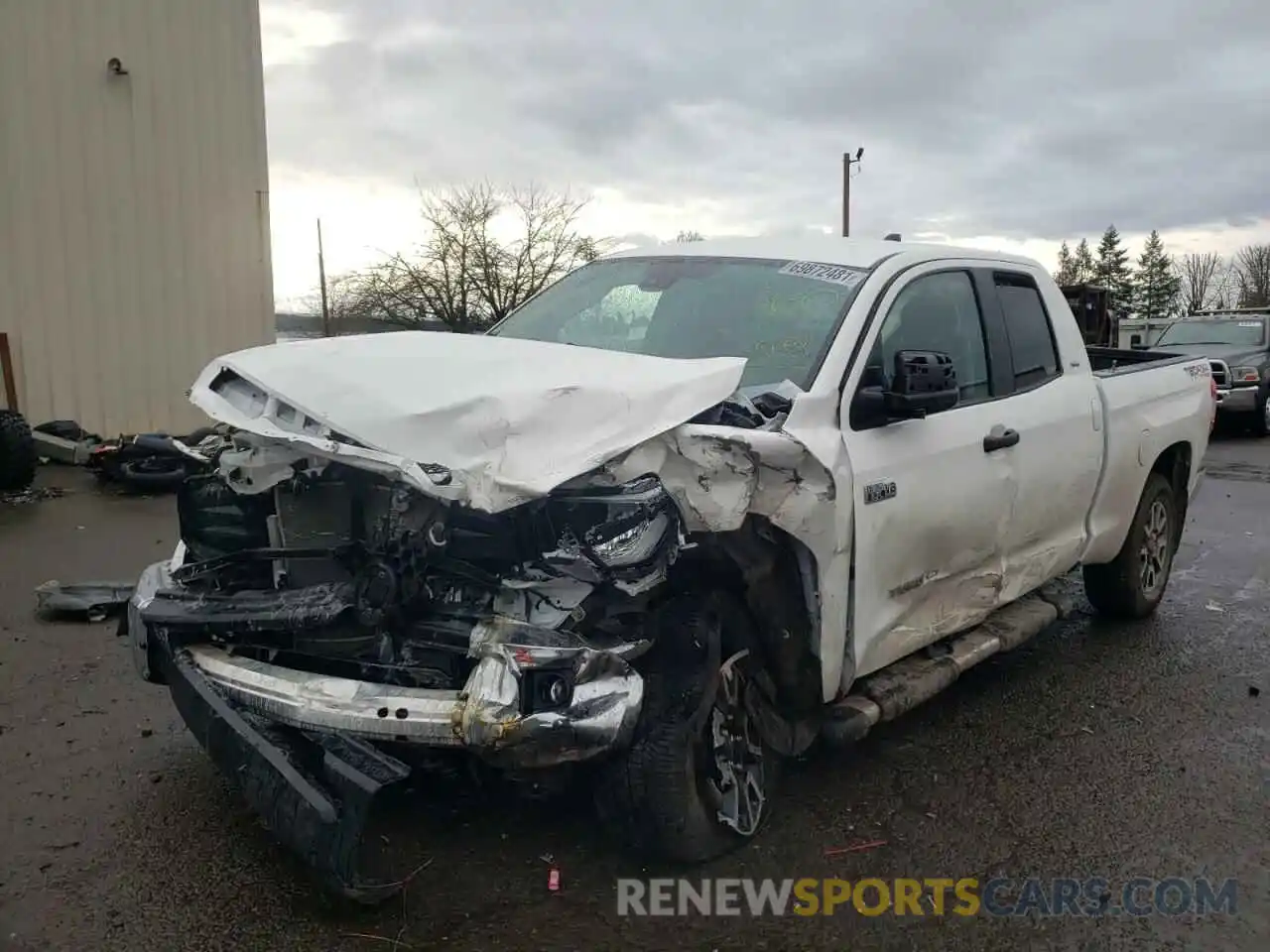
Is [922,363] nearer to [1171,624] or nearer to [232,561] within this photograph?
[232,561]

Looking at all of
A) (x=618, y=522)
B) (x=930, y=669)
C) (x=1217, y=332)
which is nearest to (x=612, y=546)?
(x=618, y=522)

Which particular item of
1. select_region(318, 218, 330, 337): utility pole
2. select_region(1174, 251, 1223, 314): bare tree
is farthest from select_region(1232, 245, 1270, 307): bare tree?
select_region(318, 218, 330, 337): utility pole

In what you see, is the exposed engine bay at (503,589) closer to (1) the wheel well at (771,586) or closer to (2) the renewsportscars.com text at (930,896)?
(1) the wheel well at (771,586)

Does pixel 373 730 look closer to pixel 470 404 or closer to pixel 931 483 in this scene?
pixel 470 404

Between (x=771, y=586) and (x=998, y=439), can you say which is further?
(x=998, y=439)

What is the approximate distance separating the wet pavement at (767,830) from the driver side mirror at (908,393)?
1.39 metres

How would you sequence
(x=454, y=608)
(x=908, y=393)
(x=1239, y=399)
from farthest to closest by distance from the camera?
(x=1239, y=399) < (x=908, y=393) < (x=454, y=608)

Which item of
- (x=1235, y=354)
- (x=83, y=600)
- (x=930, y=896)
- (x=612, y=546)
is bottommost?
(x=930, y=896)

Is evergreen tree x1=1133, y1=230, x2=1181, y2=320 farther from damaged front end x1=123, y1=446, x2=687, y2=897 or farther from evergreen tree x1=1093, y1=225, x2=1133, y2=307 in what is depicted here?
damaged front end x1=123, y1=446, x2=687, y2=897

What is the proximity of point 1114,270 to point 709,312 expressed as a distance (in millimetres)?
73134

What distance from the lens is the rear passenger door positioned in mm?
4426

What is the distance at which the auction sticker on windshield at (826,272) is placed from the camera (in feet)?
13.1

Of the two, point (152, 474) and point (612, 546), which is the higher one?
point (612, 546)

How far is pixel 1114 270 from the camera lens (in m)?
69.1
